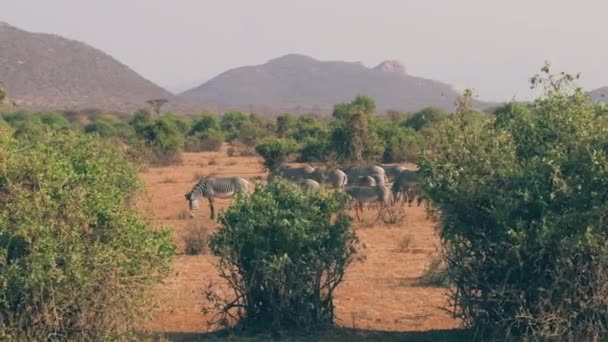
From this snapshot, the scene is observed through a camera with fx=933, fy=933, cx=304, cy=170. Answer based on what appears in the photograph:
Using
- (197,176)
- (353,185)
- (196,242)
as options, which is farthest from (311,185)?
(197,176)

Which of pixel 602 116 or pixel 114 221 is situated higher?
pixel 602 116

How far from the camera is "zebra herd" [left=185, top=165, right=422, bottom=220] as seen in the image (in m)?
18.8

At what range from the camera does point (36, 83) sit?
355 ft

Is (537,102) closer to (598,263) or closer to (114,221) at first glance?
Answer: (598,263)

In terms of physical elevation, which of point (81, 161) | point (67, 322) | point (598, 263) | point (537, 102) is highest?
point (537, 102)

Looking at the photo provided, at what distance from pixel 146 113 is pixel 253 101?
11788cm

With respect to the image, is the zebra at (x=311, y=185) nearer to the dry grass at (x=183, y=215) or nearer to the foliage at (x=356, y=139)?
the dry grass at (x=183, y=215)

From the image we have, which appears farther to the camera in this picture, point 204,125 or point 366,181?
point 204,125

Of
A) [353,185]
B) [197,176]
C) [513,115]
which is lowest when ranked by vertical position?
[197,176]

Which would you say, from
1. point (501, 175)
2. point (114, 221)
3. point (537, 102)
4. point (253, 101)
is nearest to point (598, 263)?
point (501, 175)

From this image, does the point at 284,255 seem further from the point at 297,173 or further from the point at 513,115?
the point at 297,173

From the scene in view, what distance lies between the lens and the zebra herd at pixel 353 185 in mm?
18750

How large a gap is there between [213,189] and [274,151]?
7.43 metres

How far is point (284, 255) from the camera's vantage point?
8867mm
